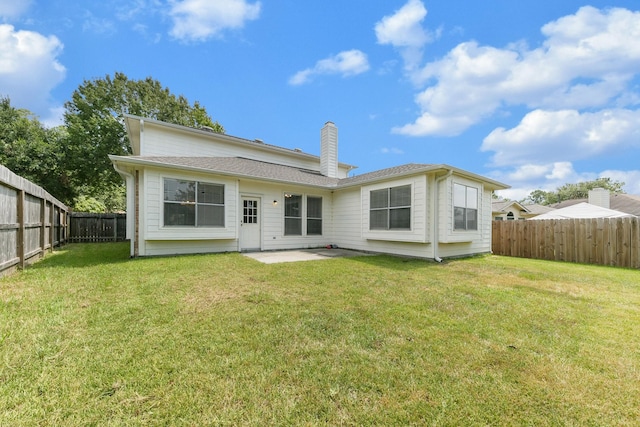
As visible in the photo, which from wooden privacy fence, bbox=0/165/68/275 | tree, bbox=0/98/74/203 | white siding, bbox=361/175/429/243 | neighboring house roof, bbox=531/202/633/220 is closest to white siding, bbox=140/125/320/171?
wooden privacy fence, bbox=0/165/68/275

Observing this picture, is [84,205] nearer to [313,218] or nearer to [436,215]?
[313,218]

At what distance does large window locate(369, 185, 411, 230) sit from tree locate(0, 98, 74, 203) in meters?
20.1

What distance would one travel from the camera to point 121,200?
27375mm

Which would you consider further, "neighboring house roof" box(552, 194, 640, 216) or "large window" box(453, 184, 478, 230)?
"neighboring house roof" box(552, 194, 640, 216)

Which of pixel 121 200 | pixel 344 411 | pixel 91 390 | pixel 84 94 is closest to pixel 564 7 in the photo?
pixel 344 411

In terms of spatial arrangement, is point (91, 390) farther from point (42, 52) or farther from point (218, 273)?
point (42, 52)

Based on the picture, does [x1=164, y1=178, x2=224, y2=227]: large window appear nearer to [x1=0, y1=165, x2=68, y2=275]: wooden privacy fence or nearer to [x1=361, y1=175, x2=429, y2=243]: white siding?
[x1=0, y1=165, x2=68, y2=275]: wooden privacy fence

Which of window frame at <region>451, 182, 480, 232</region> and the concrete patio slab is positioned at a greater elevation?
window frame at <region>451, 182, 480, 232</region>

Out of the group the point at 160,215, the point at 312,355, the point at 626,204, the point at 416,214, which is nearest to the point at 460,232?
the point at 416,214

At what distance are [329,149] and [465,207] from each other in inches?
269

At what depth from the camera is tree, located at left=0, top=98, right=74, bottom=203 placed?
14938mm

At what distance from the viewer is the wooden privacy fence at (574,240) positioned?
7117mm

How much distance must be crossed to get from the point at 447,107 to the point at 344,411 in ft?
44.5

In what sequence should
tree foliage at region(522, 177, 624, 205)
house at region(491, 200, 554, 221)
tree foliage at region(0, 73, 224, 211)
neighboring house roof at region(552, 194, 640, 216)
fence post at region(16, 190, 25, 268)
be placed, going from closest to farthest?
fence post at region(16, 190, 25, 268) < tree foliage at region(0, 73, 224, 211) < neighboring house roof at region(552, 194, 640, 216) < house at region(491, 200, 554, 221) < tree foliage at region(522, 177, 624, 205)
